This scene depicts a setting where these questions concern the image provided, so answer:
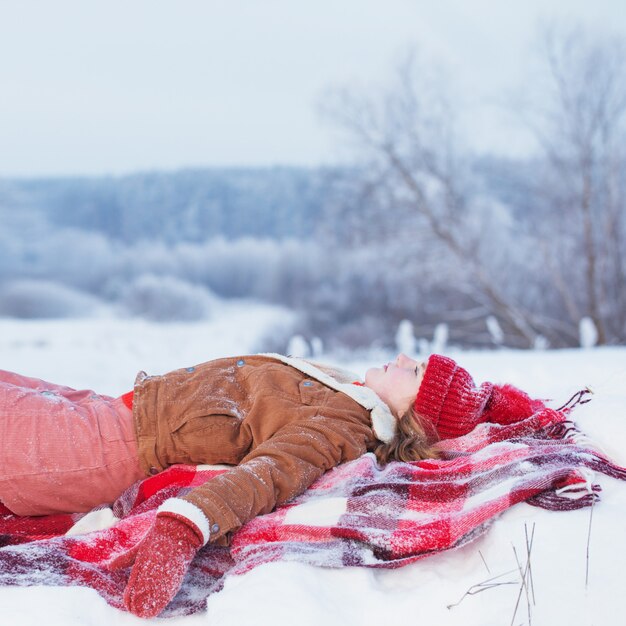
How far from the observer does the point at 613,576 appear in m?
1.36

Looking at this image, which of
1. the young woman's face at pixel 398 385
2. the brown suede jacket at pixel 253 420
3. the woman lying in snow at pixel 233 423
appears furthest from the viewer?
the young woman's face at pixel 398 385

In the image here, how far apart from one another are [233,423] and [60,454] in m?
0.49

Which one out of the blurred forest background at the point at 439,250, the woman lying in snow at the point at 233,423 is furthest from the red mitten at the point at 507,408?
the blurred forest background at the point at 439,250

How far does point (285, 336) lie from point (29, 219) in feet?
16.6

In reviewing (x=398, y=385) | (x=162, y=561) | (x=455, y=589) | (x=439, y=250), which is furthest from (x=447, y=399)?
(x=439, y=250)

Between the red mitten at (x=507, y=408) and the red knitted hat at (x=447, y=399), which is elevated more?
the red knitted hat at (x=447, y=399)

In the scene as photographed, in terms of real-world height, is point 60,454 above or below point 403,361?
below

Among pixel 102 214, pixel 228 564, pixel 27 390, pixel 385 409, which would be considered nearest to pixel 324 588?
pixel 228 564

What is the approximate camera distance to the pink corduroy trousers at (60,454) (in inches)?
76.9

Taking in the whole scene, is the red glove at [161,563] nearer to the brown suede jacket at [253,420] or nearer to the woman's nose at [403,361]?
the brown suede jacket at [253,420]

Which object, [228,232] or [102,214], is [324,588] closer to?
[228,232]

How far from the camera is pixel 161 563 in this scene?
→ 1405mm

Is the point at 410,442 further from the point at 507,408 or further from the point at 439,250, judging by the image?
the point at 439,250

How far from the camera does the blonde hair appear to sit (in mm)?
2066
